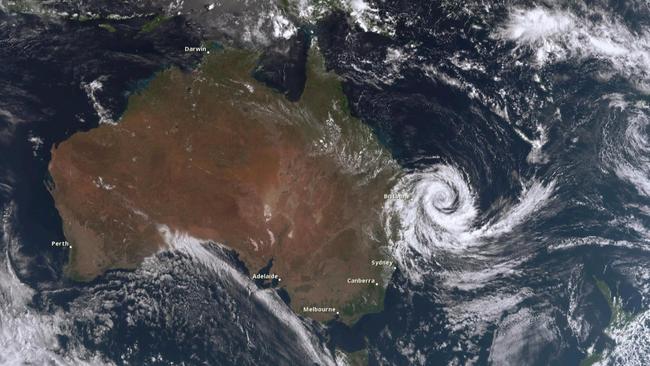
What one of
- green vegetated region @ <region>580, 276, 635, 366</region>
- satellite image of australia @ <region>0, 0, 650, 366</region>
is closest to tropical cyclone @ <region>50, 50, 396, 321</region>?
satellite image of australia @ <region>0, 0, 650, 366</region>

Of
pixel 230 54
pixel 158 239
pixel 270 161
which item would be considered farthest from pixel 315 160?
pixel 158 239

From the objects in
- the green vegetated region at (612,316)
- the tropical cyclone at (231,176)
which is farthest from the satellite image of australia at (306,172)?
the green vegetated region at (612,316)

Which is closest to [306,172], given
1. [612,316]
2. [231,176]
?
[231,176]

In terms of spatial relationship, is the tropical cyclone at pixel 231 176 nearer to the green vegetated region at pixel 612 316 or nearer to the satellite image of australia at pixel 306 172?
the satellite image of australia at pixel 306 172

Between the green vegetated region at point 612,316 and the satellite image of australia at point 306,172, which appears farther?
the green vegetated region at point 612,316

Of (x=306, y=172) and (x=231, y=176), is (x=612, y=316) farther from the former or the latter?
(x=231, y=176)
